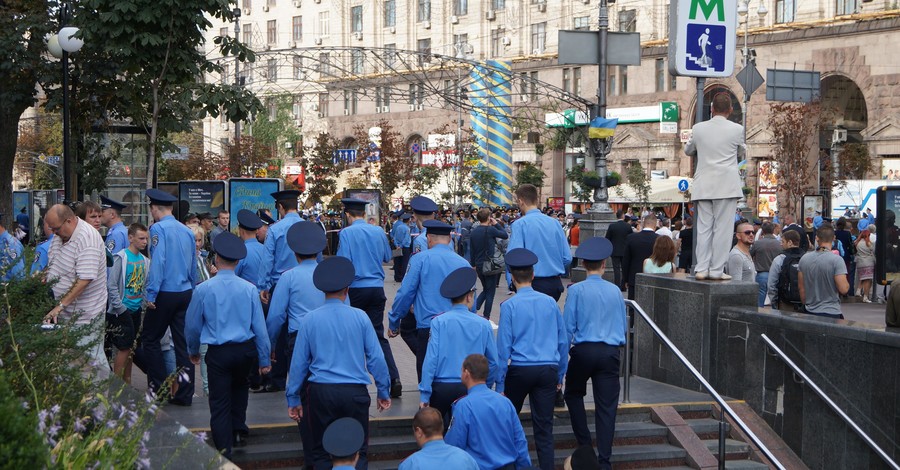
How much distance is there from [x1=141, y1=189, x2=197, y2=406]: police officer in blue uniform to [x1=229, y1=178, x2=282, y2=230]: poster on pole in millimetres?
14159

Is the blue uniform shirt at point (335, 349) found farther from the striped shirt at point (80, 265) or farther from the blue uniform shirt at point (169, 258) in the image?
the blue uniform shirt at point (169, 258)

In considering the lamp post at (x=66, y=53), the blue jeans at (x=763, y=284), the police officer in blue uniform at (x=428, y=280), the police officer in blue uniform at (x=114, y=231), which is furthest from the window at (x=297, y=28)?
the police officer in blue uniform at (x=428, y=280)

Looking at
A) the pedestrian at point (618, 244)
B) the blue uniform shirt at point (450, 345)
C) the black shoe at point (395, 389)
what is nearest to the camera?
the blue uniform shirt at point (450, 345)

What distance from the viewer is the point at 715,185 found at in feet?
36.8

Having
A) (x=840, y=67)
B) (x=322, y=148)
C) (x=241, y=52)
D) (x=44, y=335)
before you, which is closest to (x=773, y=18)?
(x=840, y=67)

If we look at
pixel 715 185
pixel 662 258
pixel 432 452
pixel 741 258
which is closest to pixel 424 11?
pixel 662 258

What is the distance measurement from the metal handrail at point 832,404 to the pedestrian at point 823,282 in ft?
3.98

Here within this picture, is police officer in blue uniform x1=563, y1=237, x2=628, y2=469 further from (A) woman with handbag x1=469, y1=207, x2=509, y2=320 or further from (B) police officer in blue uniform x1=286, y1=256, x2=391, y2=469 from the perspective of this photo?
(A) woman with handbag x1=469, y1=207, x2=509, y2=320

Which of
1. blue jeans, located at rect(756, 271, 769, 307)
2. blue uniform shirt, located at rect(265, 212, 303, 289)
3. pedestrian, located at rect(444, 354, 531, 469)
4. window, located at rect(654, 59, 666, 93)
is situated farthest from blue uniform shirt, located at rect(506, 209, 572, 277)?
window, located at rect(654, 59, 666, 93)

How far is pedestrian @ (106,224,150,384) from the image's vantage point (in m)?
10.5

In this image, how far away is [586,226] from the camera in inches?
904

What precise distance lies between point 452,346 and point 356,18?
61.5m

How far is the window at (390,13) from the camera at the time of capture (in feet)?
218

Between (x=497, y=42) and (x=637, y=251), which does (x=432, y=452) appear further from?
(x=497, y=42)
